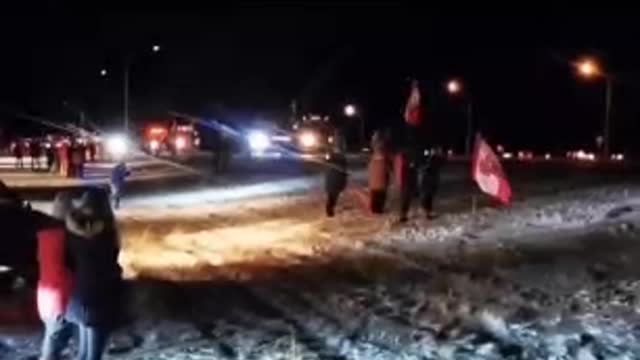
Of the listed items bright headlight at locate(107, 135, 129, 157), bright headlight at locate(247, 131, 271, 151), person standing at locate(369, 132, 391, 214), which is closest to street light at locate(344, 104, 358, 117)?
bright headlight at locate(107, 135, 129, 157)

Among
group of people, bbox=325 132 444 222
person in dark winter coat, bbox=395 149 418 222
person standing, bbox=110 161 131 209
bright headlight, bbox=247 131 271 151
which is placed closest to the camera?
person in dark winter coat, bbox=395 149 418 222

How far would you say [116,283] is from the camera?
30.7 feet

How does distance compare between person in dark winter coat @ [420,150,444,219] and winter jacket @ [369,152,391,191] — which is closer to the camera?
person in dark winter coat @ [420,150,444,219]

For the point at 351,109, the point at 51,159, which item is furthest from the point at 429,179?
the point at 351,109

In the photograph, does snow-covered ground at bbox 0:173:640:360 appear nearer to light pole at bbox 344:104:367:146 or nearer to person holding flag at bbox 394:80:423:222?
person holding flag at bbox 394:80:423:222

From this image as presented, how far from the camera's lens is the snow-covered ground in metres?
12.2

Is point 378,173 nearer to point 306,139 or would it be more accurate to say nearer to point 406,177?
point 406,177

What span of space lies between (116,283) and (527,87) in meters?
113

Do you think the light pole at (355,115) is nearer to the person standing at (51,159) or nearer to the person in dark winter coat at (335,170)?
the person standing at (51,159)

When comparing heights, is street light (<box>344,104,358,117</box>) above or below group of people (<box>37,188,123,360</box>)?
above

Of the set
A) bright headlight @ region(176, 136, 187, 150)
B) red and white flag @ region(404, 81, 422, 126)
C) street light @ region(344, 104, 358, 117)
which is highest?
street light @ region(344, 104, 358, 117)

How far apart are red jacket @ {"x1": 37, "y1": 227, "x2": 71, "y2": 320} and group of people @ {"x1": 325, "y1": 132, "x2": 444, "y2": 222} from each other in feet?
53.2

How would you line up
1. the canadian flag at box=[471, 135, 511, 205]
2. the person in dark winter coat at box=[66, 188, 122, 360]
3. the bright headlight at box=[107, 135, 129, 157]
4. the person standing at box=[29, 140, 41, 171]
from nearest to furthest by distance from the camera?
1. the person in dark winter coat at box=[66, 188, 122, 360]
2. the canadian flag at box=[471, 135, 511, 205]
3. the person standing at box=[29, 140, 41, 171]
4. the bright headlight at box=[107, 135, 129, 157]

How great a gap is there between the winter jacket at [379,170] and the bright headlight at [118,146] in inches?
2002
